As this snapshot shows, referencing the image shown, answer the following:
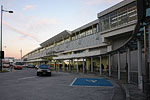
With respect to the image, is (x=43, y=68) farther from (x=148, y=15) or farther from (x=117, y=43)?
(x=148, y=15)

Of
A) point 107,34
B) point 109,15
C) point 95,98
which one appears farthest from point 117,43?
point 95,98

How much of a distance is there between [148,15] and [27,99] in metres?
6.43

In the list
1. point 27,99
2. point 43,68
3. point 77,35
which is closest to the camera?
point 27,99

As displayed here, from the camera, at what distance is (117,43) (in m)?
24.9

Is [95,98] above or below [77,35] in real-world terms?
below

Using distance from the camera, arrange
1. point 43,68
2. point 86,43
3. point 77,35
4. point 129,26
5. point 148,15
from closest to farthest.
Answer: point 148,15 < point 129,26 < point 43,68 < point 86,43 < point 77,35

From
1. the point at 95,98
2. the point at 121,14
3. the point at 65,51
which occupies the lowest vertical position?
the point at 95,98

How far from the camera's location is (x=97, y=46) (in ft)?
98.4

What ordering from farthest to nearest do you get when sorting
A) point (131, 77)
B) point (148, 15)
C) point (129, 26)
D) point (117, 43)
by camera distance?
point (117, 43) < point (129, 26) < point (131, 77) < point (148, 15)

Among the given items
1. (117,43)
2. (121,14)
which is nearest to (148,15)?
(121,14)

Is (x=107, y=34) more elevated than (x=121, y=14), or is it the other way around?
(x=121, y=14)

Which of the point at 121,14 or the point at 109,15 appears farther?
the point at 109,15

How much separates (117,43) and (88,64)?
1282cm

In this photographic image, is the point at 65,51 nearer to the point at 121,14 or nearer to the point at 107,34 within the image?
the point at 107,34
